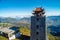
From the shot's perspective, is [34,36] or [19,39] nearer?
[34,36]

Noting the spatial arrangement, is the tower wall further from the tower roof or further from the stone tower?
the tower roof

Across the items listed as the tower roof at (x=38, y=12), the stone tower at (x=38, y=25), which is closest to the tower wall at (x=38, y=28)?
the stone tower at (x=38, y=25)

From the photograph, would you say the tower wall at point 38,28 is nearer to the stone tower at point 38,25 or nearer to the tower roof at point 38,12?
the stone tower at point 38,25

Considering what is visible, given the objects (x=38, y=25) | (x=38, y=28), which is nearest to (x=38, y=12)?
(x=38, y=25)

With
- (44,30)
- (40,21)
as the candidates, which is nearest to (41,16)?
(40,21)

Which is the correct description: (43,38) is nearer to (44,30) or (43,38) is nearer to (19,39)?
(44,30)

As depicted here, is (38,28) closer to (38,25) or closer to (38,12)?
(38,25)

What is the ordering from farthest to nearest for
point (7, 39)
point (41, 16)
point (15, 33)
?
point (15, 33) → point (7, 39) → point (41, 16)

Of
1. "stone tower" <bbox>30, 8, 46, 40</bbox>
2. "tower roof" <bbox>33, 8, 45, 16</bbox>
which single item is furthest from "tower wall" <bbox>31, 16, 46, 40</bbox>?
"tower roof" <bbox>33, 8, 45, 16</bbox>
